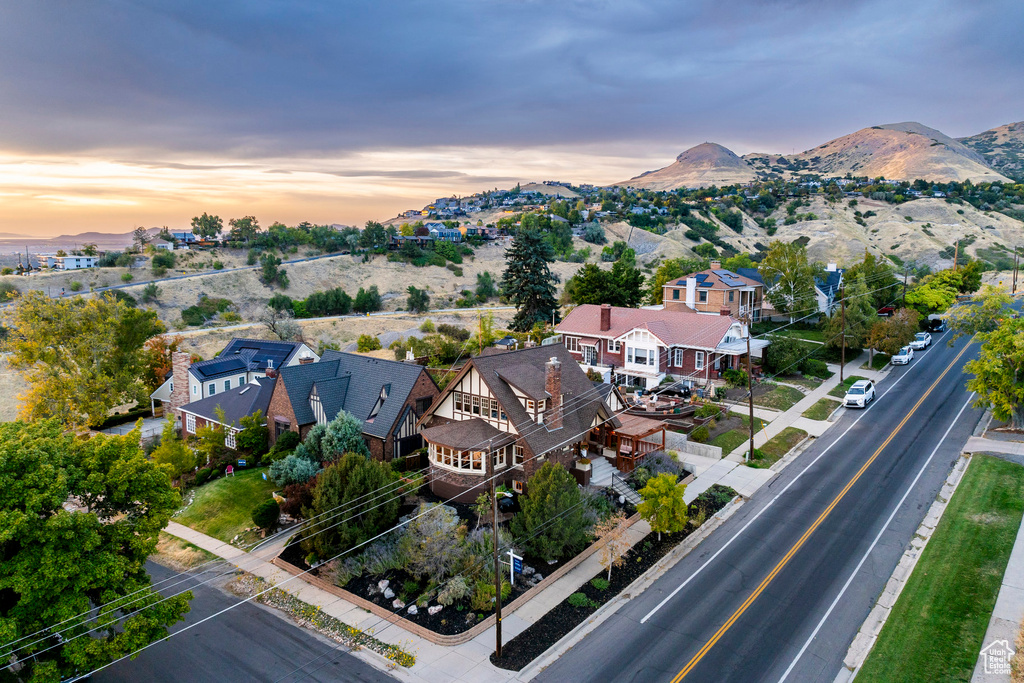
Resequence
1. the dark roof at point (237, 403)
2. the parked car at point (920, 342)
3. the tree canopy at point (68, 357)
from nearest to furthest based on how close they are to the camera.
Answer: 1. the dark roof at point (237, 403)
2. the tree canopy at point (68, 357)
3. the parked car at point (920, 342)

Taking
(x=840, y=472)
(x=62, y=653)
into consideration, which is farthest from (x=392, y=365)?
(x=840, y=472)

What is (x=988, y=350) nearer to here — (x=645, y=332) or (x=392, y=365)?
(x=645, y=332)

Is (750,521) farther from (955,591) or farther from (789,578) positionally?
(955,591)

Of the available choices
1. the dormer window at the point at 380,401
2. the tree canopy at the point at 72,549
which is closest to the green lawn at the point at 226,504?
the dormer window at the point at 380,401

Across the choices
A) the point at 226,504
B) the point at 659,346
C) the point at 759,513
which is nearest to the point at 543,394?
the point at 759,513

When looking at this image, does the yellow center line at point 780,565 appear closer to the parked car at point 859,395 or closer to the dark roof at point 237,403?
the parked car at point 859,395
